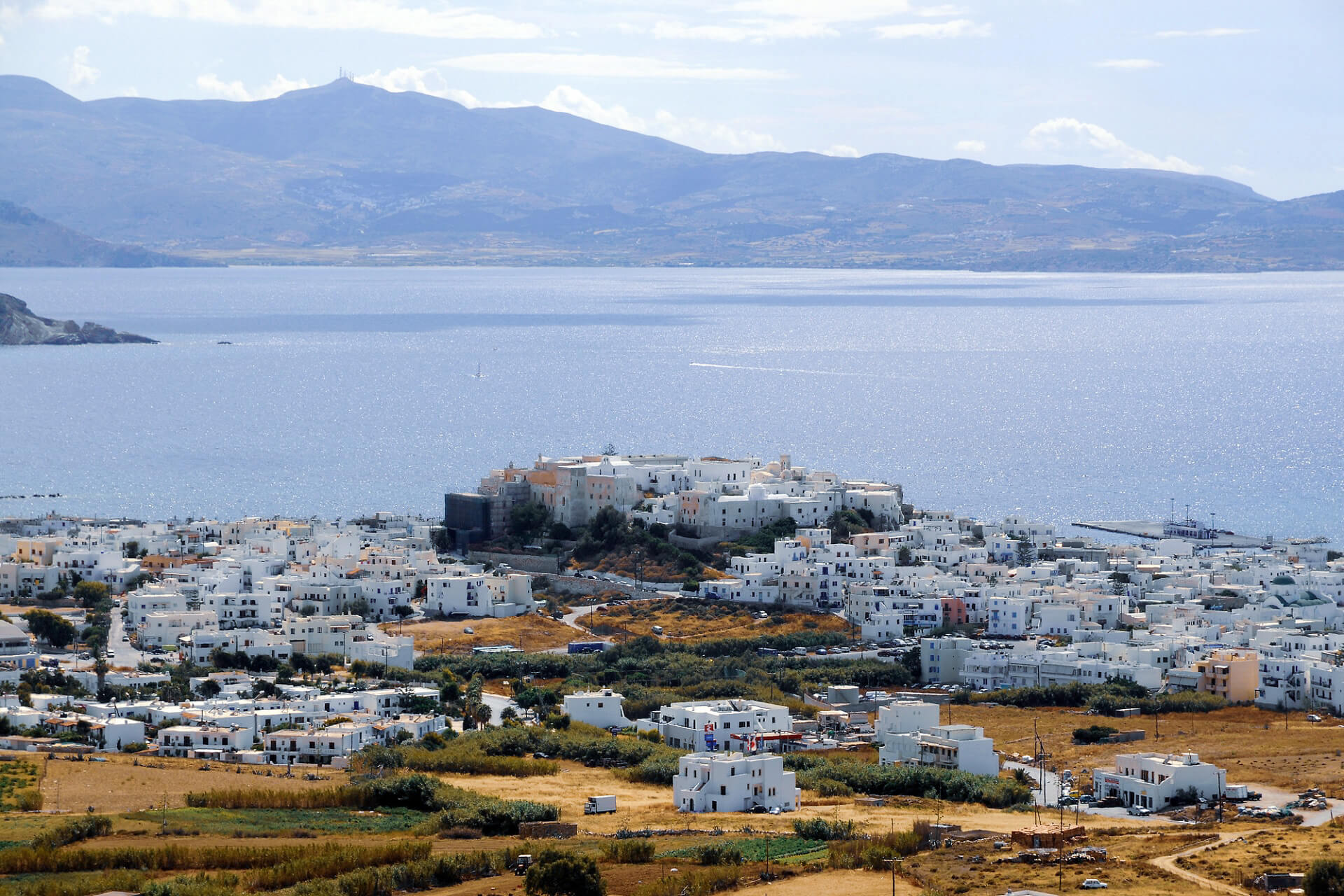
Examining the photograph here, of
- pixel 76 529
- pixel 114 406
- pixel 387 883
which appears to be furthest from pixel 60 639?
pixel 114 406

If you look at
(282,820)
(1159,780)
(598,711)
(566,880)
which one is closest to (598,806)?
(282,820)

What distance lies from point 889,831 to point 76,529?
33788 millimetres

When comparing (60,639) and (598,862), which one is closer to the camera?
(598,862)

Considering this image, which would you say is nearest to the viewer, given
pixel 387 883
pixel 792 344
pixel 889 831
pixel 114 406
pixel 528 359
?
pixel 387 883

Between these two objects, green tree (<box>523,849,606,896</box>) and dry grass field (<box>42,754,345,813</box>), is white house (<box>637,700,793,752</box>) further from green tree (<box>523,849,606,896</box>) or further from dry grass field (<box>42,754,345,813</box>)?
green tree (<box>523,849,606,896</box>)

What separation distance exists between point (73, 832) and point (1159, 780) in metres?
13.2

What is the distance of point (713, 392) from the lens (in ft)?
332

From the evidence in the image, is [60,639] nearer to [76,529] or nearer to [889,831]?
[76,529]

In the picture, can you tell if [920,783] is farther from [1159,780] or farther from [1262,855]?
[1262,855]

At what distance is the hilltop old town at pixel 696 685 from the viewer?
23469 millimetres

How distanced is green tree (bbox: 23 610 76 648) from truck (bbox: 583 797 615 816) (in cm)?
1675

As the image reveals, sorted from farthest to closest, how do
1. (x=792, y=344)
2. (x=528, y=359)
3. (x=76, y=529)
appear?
(x=792, y=344)
(x=528, y=359)
(x=76, y=529)

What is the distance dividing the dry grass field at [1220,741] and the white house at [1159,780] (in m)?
1.14

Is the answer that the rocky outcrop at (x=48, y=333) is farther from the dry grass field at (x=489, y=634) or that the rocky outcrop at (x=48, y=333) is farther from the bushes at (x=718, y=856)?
the bushes at (x=718, y=856)
